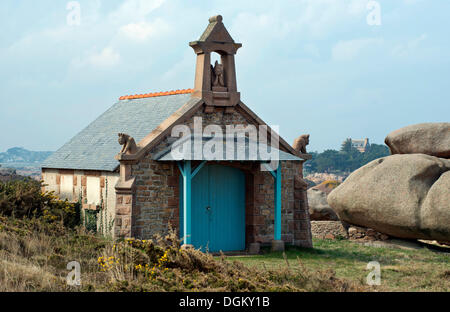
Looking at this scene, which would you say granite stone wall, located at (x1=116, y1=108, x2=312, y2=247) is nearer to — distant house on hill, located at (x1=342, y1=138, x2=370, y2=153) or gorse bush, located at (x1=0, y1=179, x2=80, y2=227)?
gorse bush, located at (x1=0, y1=179, x2=80, y2=227)

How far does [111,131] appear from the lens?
1958 cm

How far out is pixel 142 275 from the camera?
35.6ft

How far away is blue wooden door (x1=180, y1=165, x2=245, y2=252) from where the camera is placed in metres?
16.4

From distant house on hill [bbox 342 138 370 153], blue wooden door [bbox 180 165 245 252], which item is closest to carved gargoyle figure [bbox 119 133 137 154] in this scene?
blue wooden door [bbox 180 165 245 252]

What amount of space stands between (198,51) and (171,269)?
7.48m

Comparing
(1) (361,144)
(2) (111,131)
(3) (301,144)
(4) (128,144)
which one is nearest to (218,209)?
(4) (128,144)

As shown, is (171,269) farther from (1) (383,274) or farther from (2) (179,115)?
(2) (179,115)

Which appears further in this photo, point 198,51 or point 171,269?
point 198,51

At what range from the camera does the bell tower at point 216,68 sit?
16734 millimetres

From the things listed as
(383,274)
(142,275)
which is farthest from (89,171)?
(383,274)

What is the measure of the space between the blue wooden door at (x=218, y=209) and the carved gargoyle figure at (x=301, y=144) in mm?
2243

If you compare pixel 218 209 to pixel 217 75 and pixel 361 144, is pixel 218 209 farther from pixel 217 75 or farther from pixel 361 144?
pixel 361 144

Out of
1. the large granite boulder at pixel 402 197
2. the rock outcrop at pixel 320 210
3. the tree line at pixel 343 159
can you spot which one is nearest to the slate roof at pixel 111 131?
the large granite boulder at pixel 402 197
